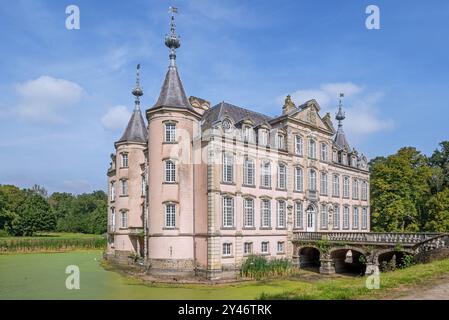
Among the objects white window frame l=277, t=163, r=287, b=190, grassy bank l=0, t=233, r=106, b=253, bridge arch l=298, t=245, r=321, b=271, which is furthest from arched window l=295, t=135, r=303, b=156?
grassy bank l=0, t=233, r=106, b=253

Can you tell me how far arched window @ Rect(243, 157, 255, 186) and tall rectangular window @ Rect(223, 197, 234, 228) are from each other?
1.78 m

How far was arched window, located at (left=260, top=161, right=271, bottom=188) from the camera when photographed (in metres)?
26.3

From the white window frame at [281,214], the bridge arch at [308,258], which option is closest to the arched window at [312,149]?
the white window frame at [281,214]

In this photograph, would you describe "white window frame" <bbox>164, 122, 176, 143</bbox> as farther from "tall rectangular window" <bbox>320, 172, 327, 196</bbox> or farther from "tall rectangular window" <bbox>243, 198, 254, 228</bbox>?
"tall rectangular window" <bbox>320, 172, 327, 196</bbox>

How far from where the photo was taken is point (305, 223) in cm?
2917

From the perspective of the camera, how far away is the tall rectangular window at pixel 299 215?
28.5m

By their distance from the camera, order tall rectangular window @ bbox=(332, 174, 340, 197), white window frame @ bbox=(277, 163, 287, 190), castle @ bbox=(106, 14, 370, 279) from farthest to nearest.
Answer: tall rectangular window @ bbox=(332, 174, 340, 197)
white window frame @ bbox=(277, 163, 287, 190)
castle @ bbox=(106, 14, 370, 279)

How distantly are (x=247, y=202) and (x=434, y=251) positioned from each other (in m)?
11.0

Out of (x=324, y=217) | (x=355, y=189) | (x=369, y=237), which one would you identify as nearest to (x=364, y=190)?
(x=355, y=189)

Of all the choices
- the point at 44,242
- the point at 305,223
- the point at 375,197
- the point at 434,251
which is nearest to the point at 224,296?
the point at 434,251

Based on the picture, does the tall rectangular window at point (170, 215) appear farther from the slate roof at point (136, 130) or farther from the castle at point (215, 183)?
the slate roof at point (136, 130)

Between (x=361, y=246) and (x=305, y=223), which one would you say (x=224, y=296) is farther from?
(x=305, y=223)

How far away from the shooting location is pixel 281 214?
1082 inches

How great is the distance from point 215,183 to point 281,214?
263 inches
